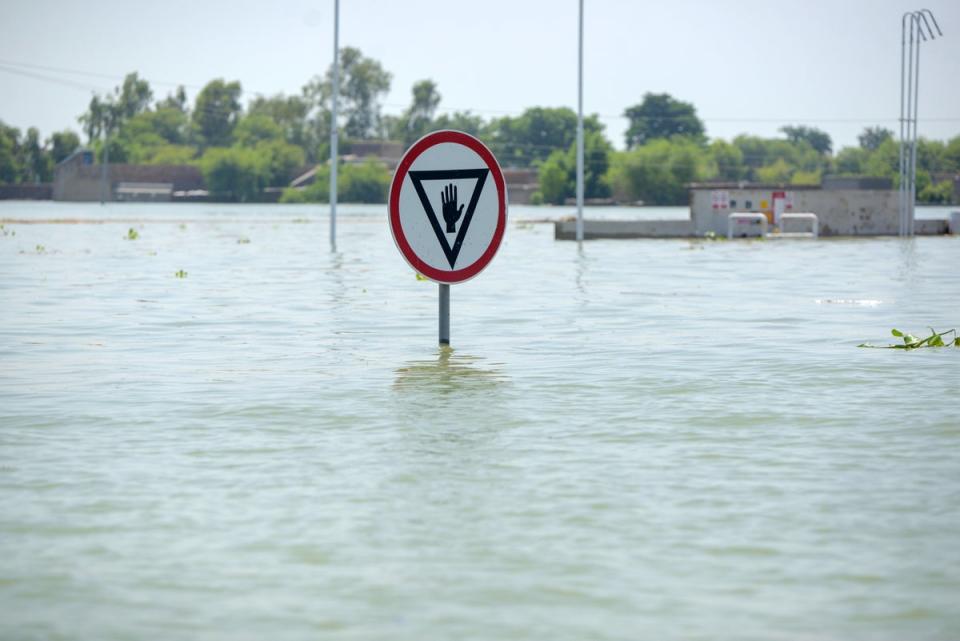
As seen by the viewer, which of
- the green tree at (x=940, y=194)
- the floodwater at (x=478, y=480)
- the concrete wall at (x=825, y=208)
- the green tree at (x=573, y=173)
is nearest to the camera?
the floodwater at (x=478, y=480)

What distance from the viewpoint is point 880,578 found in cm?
541

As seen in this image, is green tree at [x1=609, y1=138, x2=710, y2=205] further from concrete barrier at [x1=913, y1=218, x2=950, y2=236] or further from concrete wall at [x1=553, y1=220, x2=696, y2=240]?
concrete wall at [x1=553, y1=220, x2=696, y2=240]

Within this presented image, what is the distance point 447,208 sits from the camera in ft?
39.0

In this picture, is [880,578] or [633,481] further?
[633,481]

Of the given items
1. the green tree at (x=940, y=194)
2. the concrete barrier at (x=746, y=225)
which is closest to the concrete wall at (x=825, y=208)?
the concrete barrier at (x=746, y=225)

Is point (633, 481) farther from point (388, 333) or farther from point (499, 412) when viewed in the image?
point (388, 333)

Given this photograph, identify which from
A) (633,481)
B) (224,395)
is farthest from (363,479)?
(224,395)

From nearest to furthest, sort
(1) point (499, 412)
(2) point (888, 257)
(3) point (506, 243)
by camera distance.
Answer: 1. (1) point (499, 412)
2. (2) point (888, 257)
3. (3) point (506, 243)

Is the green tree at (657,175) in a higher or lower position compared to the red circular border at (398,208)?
higher

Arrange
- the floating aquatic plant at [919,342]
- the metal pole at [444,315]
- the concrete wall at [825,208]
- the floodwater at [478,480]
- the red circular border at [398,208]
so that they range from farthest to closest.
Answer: the concrete wall at [825,208] < the floating aquatic plant at [919,342] < the metal pole at [444,315] < the red circular border at [398,208] < the floodwater at [478,480]

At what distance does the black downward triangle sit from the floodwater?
100cm

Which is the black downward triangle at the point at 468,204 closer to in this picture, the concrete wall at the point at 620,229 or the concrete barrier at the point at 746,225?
the concrete wall at the point at 620,229

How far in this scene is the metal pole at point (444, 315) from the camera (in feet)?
43.1

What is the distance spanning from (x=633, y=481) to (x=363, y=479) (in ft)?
4.22
